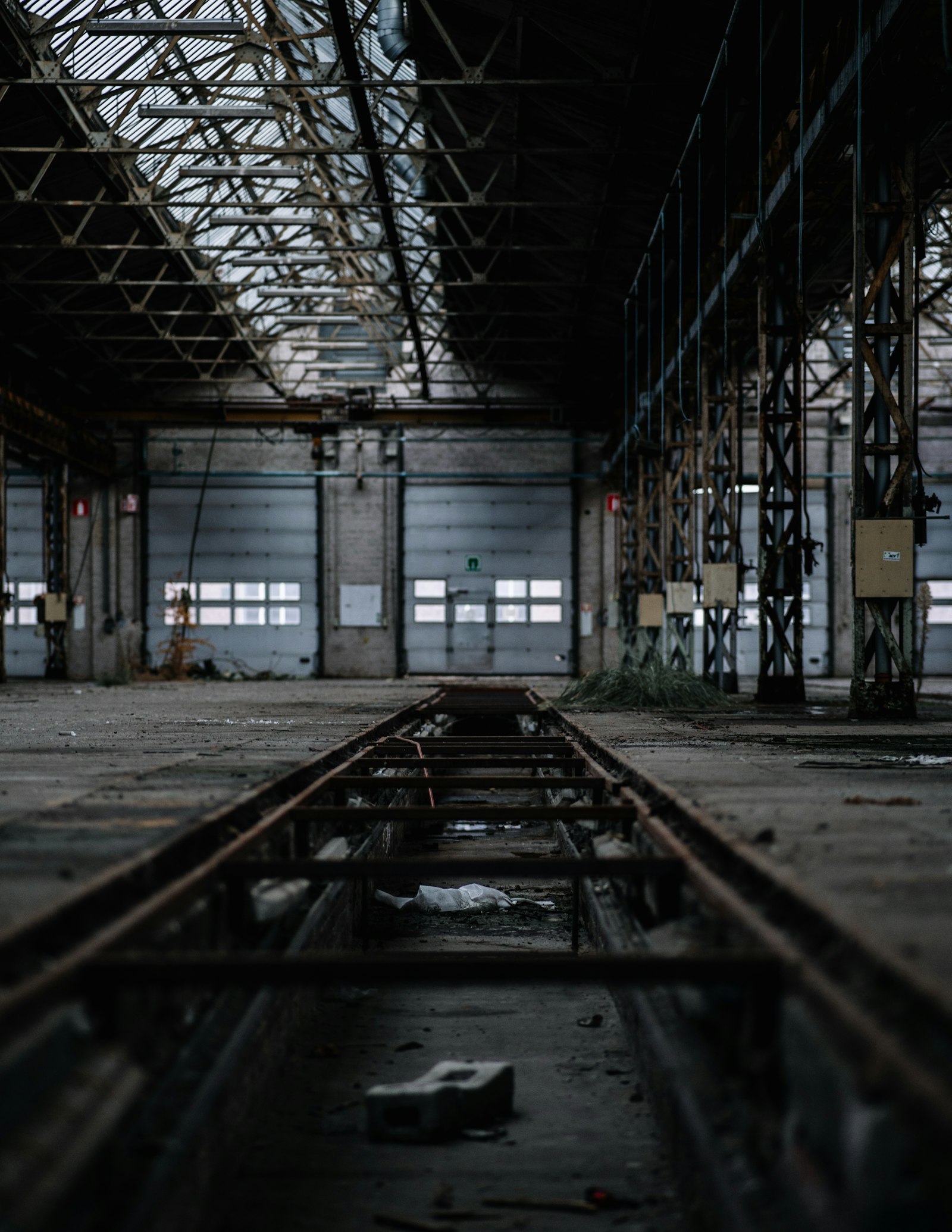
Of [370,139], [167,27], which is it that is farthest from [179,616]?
[167,27]

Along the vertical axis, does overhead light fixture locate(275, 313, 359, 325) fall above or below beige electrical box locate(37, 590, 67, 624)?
above

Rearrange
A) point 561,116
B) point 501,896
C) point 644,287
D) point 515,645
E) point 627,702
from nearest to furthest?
point 501,896 < point 627,702 < point 561,116 < point 644,287 < point 515,645

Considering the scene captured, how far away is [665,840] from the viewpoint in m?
3.64

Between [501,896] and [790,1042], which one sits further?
[501,896]

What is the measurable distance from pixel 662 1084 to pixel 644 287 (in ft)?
57.0

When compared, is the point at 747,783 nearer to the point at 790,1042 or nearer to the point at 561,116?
the point at 790,1042

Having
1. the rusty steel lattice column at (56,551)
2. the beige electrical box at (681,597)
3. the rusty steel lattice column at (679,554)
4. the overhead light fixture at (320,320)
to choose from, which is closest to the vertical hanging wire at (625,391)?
the rusty steel lattice column at (679,554)

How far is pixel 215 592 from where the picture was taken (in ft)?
85.9

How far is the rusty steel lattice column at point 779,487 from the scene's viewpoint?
12.4 meters

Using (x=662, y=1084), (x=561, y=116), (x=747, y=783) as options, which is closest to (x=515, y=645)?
(x=561, y=116)

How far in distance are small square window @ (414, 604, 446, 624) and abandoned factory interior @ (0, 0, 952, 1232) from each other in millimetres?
104

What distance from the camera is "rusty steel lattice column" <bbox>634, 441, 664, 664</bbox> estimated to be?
18.6m

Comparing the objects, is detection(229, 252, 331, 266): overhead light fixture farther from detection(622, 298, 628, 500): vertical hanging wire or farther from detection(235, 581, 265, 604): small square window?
detection(235, 581, 265, 604): small square window

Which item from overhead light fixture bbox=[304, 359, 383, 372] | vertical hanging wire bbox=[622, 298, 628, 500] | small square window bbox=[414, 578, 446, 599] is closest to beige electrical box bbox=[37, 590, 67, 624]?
overhead light fixture bbox=[304, 359, 383, 372]
